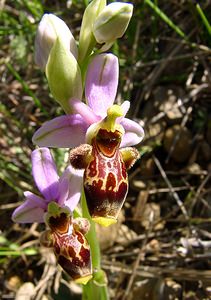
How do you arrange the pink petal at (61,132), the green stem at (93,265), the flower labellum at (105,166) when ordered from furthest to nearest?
1. the green stem at (93,265)
2. the pink petal at (61,132)
3. the flower labellum at (105,166)

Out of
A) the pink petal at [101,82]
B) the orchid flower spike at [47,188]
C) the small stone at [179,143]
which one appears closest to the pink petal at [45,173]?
the orchid flower spike at [47,188]

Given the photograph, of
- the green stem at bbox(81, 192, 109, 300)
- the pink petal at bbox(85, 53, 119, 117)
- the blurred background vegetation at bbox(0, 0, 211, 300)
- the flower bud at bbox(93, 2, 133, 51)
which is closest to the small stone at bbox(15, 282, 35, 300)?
the blurred background vegetation at bbox(0, 0, 211, 300)

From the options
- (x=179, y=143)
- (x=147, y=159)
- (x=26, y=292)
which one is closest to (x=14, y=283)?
(x=26, y=292)

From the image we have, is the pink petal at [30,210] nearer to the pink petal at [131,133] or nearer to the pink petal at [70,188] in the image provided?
the pink petal at [70,188]

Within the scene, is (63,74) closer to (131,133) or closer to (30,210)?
(131,133)

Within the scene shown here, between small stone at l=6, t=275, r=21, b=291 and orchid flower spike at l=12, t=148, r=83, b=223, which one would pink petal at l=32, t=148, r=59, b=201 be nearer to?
orchid flower spike at l=12, t=148, r=83, b=223
